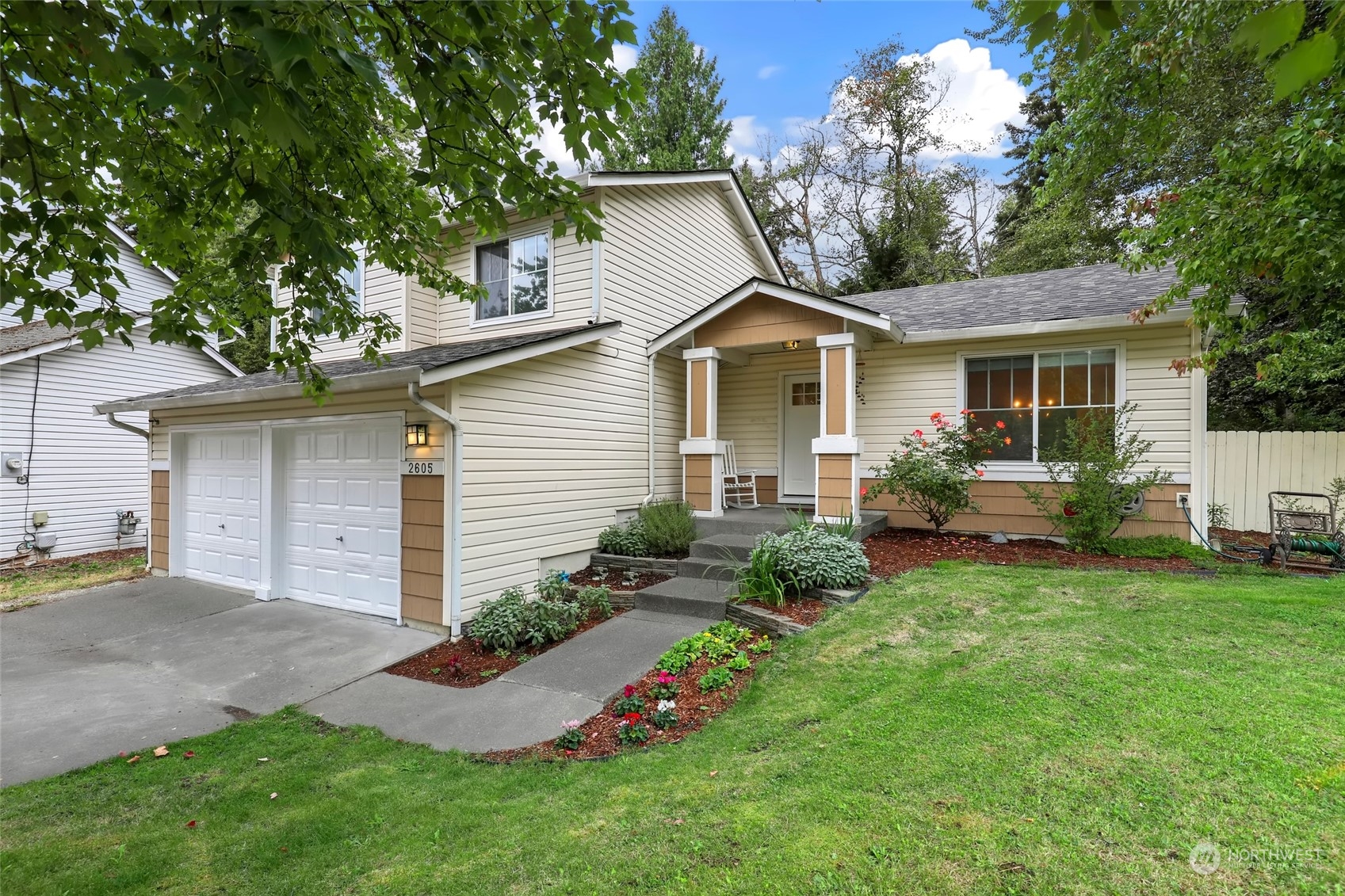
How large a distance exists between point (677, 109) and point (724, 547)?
737 inches

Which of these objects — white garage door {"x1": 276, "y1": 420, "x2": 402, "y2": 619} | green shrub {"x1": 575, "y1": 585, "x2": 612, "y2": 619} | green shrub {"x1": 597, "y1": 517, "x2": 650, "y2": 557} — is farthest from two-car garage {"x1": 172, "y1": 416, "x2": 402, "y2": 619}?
green shrub {"x1": 597, "y1": 517, "x2": 650, "y2": 557}

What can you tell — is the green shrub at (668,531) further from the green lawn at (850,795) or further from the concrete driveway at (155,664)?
the green lawn at (850,795)

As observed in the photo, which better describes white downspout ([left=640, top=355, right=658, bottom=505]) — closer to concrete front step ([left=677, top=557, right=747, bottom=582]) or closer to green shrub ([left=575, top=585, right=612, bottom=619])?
concrete front step ([left=677, top=557, right=747, bottom=582])

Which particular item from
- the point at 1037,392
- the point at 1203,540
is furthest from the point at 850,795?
the point at 1037,392

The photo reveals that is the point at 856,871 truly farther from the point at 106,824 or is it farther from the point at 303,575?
the point at 303,575

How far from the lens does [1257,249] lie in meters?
5.11

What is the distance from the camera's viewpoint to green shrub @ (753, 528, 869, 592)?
5676 millimetres

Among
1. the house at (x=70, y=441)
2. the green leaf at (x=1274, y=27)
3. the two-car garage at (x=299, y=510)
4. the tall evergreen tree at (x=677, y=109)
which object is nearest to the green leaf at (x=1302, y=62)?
the green leaf at (x=1274, y=27)

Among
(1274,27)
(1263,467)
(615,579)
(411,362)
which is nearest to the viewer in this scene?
(1274,27)

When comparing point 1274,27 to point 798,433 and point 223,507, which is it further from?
point 223,507

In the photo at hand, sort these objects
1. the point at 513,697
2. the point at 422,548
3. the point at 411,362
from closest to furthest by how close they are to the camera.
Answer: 1. the point at 513,697
2. the point at 411,362
3. the point at 422,548

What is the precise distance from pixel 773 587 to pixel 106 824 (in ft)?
15.4

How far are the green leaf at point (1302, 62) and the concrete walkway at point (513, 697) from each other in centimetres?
434

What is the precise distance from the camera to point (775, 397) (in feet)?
32.9
